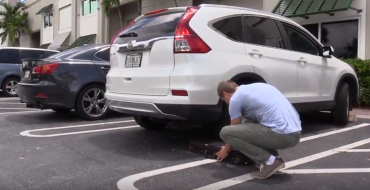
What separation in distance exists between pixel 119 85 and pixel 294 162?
7.96 feet

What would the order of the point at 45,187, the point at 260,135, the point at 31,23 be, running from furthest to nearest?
the point at 31,23
the point at 260,135
the point at 45,187

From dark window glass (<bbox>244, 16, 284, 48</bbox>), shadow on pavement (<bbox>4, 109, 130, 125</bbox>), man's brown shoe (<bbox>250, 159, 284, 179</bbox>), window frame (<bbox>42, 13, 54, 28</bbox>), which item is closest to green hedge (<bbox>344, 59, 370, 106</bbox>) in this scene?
dark window glass (<bbox>244, 16, 284, 48</bbox>)

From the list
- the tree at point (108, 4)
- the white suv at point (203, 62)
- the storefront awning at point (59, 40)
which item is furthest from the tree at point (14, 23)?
the white suv at point (203, 62)

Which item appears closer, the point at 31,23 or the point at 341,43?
the point at 341,43

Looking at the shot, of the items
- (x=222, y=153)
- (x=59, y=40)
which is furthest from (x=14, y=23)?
(x=222, y=153)

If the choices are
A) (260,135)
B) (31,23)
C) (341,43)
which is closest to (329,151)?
(260,135)

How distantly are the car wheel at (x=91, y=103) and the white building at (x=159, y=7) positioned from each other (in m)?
6.64

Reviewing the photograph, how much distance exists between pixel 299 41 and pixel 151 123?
258 cm

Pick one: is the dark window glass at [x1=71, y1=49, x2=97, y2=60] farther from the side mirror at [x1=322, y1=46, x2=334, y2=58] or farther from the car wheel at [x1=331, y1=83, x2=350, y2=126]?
the car wheel at [x1=331, y1=83, x2=350, y2=126]

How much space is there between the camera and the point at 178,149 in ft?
17.8

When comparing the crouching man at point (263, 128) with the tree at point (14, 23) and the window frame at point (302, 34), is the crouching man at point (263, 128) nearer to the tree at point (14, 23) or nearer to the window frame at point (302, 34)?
the window frame at point (302, 34)

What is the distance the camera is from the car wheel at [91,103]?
7613 mm

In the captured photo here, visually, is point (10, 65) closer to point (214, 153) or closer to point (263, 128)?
point (214, 153)

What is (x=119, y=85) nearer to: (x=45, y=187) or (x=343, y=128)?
(x=45, y=187)
